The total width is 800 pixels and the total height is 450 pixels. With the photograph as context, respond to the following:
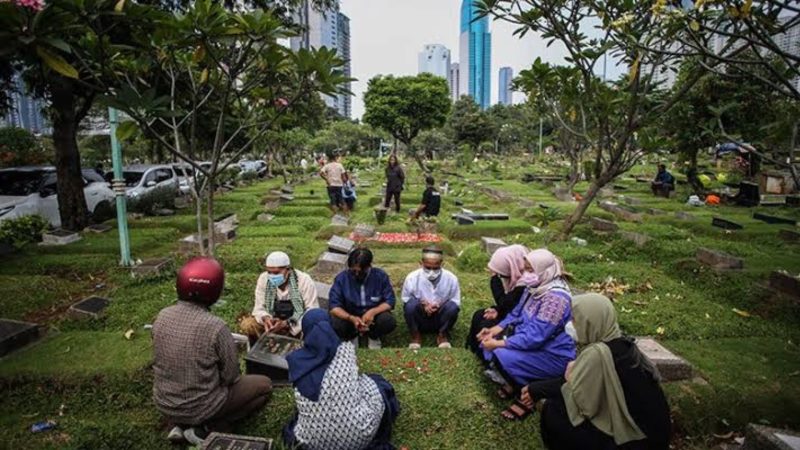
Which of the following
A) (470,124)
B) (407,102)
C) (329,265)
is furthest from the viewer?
(470,124)

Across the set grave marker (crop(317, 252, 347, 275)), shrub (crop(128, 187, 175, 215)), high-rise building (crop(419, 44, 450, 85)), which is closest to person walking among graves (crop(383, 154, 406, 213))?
grave marker (crop(317, 252, 347, 275))

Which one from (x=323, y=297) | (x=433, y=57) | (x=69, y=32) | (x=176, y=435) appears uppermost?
(x=433, y=57)

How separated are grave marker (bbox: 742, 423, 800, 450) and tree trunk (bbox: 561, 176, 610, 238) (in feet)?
20.9

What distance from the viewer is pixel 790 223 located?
35.8ft

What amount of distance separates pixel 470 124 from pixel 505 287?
3717 centimetres

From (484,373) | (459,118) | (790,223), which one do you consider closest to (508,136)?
(459,118)

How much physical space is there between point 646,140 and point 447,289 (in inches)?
214

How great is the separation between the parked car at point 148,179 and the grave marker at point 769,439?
13602mm

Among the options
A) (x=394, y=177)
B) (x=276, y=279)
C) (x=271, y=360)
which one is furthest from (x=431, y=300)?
(x=394, y=177)

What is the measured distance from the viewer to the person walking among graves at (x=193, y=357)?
3033 millimetres

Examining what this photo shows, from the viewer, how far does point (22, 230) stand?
8398mm

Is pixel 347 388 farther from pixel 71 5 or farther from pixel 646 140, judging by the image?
pixel 646 140

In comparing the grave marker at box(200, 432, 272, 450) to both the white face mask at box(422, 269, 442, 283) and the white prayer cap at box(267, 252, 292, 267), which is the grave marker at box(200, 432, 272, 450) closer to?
the white prayer cap at box(267, 252, 292, 267)

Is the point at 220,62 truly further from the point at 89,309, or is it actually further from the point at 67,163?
the point at 67,163
